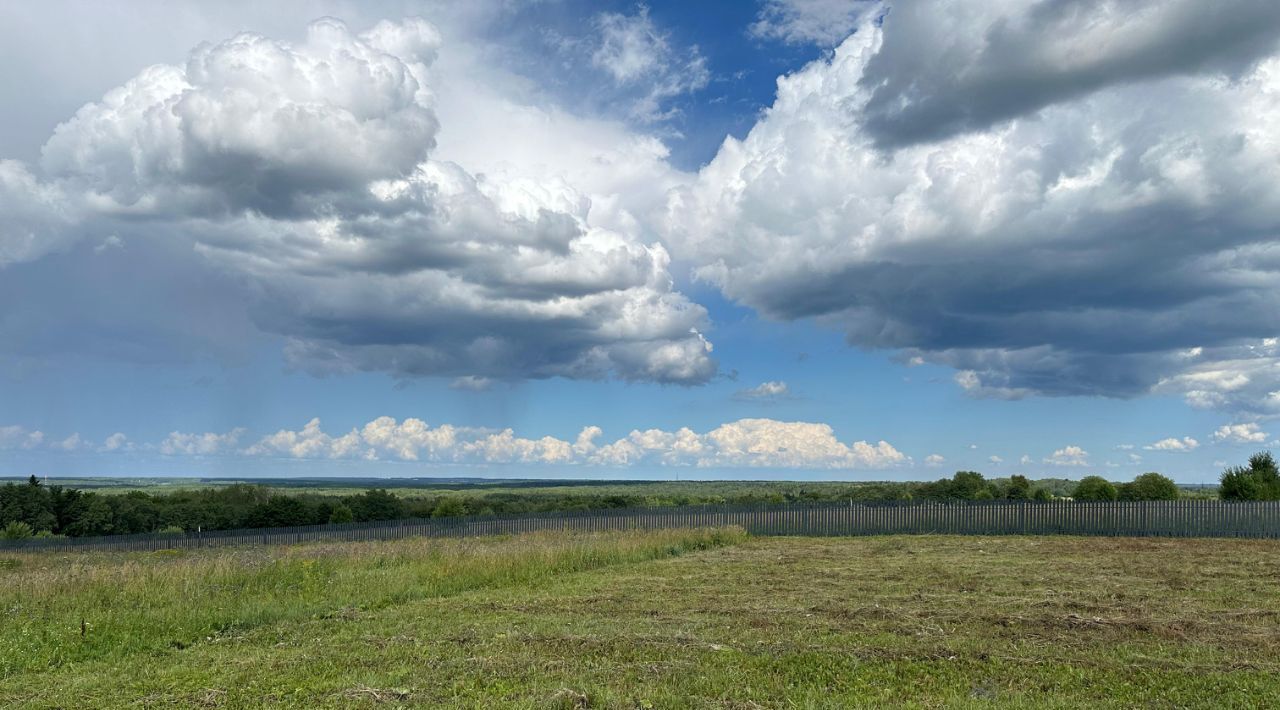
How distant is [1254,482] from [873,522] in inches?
659

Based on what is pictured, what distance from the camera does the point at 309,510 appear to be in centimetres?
8369

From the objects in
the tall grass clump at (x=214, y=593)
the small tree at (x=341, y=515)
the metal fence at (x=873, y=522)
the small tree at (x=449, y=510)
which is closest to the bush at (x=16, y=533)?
the metal fence at (x=873, y=522)

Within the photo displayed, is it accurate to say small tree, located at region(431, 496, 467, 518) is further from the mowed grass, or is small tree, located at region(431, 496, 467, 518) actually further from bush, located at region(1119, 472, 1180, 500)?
the mowed grass

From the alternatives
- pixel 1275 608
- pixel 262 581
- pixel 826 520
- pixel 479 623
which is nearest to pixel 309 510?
pixel 826 520

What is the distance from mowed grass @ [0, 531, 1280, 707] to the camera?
28.3ft

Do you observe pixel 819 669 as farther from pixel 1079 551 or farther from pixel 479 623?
pixel 1079 551

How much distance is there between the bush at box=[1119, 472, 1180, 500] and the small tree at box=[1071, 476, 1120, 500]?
2.31ft

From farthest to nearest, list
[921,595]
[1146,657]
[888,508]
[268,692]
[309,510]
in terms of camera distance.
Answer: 1. [309,510]
2. [888,508]
3. [921,595]
4. [1146,657]
5. [268,692]

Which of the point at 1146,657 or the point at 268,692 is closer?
the point at 268,692

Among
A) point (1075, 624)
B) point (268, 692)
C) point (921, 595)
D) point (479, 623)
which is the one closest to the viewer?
point (268, 692)

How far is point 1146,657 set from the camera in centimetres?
975

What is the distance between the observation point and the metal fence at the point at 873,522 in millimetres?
32562

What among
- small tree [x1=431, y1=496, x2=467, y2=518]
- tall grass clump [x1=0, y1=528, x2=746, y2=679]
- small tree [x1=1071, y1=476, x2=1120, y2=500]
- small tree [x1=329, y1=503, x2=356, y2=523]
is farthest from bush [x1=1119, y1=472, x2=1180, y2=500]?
small tree [x1=329, y1=503, x2=356, y2=523]

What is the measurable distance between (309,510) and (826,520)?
200 ft
